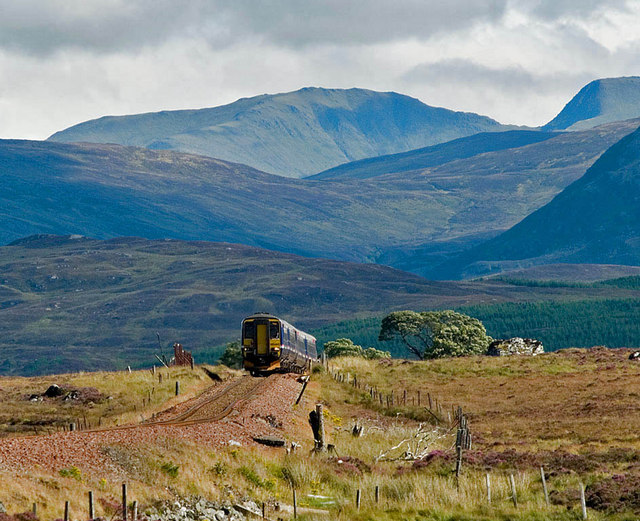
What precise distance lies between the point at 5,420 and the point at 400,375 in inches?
1325

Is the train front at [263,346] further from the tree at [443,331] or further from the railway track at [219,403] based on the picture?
the tree at [443,331]

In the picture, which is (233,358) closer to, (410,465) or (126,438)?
(410,465)

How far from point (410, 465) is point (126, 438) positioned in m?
11.7

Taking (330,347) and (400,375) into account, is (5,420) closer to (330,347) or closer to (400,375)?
(400,375)

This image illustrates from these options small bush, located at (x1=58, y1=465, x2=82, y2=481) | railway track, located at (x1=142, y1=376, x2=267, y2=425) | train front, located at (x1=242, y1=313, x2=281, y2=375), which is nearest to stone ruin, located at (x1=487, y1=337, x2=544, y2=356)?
train front, located at (x1=242, y1=313, x2=281, y2=375)

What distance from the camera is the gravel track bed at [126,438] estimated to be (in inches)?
1214

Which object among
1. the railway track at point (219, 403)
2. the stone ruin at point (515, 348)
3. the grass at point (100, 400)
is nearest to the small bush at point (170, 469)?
the railway track at point (219, 403)

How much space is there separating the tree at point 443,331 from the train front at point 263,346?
4078 cm

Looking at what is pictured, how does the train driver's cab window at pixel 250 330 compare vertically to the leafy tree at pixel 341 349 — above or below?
above

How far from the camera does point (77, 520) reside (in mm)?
26688

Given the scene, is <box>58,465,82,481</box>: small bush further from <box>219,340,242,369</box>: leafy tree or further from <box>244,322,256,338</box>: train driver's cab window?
<box>219,340,242,369</box>: leafy tree

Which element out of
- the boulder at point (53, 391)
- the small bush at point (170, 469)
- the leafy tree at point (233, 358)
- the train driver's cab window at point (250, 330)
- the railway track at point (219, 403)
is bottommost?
the leafy tree at point (233, 358)

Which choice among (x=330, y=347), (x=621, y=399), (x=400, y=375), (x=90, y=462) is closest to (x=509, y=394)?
(x=621, y=399)

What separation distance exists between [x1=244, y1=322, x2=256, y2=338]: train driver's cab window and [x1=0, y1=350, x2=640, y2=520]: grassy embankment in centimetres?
789
